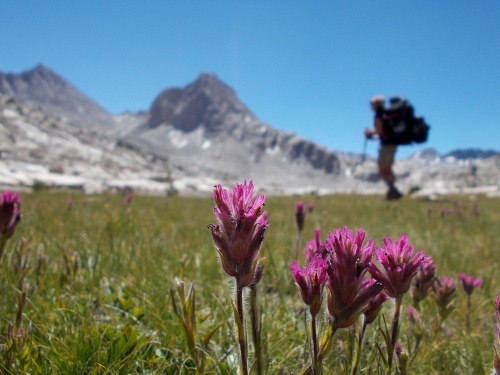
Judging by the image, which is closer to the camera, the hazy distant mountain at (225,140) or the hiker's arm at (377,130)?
the hiker's arm at (377,130)

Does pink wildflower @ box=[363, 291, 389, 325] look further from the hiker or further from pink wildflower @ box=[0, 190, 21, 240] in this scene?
the hiker

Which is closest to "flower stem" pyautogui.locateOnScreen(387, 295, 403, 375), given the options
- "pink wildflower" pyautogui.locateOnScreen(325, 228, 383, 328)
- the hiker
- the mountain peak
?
"pink wildflower" pyautogui.locateOnScreen(325, 228, 383, 328)

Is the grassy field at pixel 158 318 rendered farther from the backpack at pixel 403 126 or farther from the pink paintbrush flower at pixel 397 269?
the backpack at pixel 403 126

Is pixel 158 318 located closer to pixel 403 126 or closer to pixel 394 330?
pixel 394 330

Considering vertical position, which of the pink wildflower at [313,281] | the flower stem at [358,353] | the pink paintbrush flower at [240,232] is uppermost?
the pink paintbrush flower at [240,232]

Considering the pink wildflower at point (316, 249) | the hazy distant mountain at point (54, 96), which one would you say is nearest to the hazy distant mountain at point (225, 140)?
the hazy distant mountain at point (54, 96)

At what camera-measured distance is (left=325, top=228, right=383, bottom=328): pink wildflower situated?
95 centimetres

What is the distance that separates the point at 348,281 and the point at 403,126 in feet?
43.4

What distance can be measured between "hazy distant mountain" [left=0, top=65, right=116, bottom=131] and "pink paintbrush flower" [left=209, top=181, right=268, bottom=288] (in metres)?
102

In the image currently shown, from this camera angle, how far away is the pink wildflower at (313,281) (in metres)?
1.00

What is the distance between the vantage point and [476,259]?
4.09 meters

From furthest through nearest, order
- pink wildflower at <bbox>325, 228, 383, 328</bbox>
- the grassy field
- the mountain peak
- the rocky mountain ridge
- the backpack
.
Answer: the mountain peak
the rocky mountain ridge
the backpack
the grassy field
pink wildflower at <bbox>325, 228, 383, 328</bbox>

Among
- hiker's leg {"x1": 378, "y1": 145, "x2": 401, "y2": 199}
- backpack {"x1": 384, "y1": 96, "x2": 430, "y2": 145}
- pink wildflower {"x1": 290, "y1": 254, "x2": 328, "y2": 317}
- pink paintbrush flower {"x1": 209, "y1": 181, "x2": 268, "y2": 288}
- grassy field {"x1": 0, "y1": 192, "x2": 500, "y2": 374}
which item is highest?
backpack {"x1": 384, "y1": 96, "x2": 430, "y2": 145}

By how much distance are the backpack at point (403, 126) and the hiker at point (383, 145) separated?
0.41 ft
